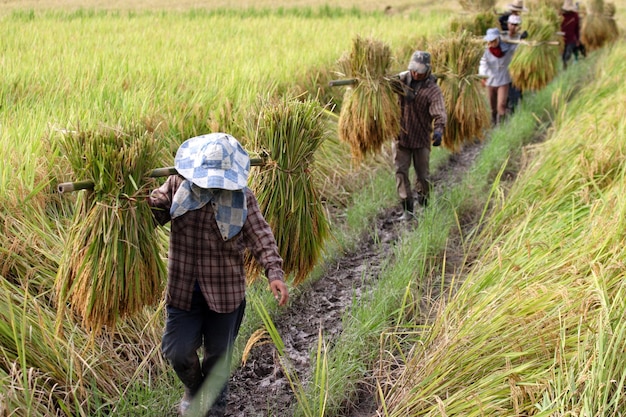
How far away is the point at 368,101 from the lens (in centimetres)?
488

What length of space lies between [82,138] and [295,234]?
4.03 feet

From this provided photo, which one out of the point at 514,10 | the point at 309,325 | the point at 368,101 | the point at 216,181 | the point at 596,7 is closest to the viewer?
the point at 216,181

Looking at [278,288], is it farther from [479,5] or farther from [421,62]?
[479,5]

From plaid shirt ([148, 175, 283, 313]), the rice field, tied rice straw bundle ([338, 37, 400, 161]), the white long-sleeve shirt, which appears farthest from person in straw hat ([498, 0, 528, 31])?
plaid shirt ([148, 175, 283, 313])

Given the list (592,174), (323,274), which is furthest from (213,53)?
(592,174)

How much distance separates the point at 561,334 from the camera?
106 inches

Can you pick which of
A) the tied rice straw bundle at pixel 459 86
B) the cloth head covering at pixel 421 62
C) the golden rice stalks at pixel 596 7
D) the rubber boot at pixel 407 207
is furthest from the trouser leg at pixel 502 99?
the golden rice stalks at pixel 596 7

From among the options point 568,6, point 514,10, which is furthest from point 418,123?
point 568,6

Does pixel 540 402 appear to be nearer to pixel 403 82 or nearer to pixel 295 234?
pixel 295 234

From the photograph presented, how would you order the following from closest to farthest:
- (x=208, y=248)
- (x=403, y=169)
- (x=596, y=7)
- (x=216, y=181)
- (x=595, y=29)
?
(x=216, y=181)
(x=208, y=248)
(x=403, y=169)
(x=595, y=29)
(x=596, y=7)

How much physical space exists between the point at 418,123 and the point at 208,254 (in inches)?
Answer: 112

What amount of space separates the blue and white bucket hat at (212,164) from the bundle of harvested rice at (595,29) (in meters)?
12.1

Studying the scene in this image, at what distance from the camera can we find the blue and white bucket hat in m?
2.57

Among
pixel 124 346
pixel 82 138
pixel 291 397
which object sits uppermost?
pixel 82 138
